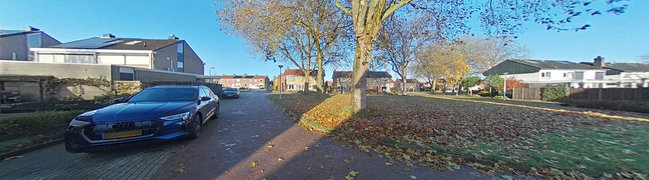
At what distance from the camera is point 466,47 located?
121 feet

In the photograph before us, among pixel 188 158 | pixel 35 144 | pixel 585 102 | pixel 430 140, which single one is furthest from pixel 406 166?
pixel 585 102

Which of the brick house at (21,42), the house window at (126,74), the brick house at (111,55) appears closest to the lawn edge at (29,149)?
the house window at (126,74)

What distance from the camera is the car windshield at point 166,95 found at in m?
5.19

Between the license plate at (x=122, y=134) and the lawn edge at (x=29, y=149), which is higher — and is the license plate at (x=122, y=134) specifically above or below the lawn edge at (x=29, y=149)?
above

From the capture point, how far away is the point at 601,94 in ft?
52.7

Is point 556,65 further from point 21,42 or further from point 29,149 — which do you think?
point 21,42

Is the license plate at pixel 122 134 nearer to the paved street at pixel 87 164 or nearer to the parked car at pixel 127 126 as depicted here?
A: the parked car at pixel 127 126

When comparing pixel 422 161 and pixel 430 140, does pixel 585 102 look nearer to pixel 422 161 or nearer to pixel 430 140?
pixel 430 140

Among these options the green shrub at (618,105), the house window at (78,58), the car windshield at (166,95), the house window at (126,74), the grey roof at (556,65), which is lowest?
the green shrub at (618,105)

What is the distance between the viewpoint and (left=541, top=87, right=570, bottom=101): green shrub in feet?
60.7

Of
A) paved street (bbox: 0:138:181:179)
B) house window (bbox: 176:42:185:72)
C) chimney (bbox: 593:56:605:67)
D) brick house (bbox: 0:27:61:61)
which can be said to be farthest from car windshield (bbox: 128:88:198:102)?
chimney (bbox: 593:56:605:67)

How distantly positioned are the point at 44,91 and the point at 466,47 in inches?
1900

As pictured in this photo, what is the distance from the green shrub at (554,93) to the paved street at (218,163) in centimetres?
2405

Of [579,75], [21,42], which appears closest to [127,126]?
[21,42]
